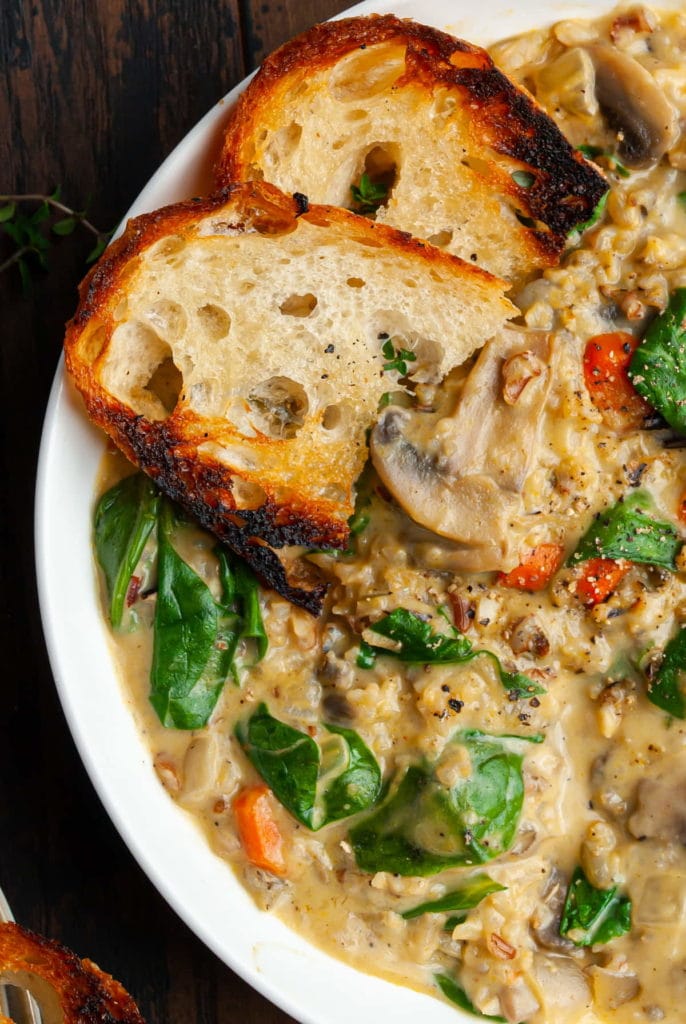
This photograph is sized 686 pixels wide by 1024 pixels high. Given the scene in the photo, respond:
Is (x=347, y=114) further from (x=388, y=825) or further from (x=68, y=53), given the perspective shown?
(x=388, y=825)

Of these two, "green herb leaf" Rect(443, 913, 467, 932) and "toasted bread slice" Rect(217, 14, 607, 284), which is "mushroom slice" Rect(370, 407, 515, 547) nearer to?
"toasted bread slice" Rect(217, 14, 607, 284)

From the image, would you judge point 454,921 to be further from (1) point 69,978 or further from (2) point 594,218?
(2) point 594,218

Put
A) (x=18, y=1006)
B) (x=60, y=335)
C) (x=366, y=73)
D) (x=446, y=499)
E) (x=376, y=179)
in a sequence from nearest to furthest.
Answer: (x=446, y=499) < (x=366, y=73) < (x=376, y=179) < (x=18, y=1006) < (x=60, y=335)

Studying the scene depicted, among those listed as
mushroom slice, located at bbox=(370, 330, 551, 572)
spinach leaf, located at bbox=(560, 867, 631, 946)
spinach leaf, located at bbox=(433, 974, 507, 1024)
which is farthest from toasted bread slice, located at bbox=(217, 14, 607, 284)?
spinach leaf, located at bbox=(433, 974, 507, 1024)

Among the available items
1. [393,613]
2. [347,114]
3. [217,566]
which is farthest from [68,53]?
[393,613]

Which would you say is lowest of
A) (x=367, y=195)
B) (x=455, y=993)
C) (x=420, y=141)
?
(x=455, y=993)

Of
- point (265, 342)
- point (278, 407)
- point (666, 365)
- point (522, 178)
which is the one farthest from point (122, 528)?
point (666, 365)
